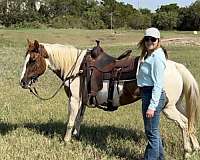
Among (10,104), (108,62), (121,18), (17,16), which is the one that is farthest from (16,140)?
→ (121,18)

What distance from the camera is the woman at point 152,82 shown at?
5289 millimetres

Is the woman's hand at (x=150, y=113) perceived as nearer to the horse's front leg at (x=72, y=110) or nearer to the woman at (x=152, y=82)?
the woman at (x=152, y=82)

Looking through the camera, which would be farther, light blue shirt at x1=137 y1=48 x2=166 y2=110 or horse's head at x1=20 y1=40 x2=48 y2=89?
horse's head at x1=20 y1=40 x2=48 y2=89

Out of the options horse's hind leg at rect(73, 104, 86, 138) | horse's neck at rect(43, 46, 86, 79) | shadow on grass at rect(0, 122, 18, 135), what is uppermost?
horse's neck at rect(43, 46, 86, 79)

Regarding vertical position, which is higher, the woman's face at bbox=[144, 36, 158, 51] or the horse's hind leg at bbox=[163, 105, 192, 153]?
the woman's face at bbox=[144, 36, 158, 51]

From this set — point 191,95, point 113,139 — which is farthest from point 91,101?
point 191,95

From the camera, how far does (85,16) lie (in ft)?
313

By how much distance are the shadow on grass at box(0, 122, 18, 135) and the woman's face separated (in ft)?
11.2

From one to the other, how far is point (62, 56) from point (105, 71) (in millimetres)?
788

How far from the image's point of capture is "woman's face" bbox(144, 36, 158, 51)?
528cm

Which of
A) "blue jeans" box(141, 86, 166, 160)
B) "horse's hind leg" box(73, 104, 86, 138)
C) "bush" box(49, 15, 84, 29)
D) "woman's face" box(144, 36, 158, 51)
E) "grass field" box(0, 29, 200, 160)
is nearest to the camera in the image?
"woman's face" box(144, 36, 158, 51)

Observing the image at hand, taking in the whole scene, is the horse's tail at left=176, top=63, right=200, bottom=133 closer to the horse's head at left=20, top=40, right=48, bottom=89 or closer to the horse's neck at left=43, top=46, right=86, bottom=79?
the horse's neck at left=43, top=46, right=86, bottom=79

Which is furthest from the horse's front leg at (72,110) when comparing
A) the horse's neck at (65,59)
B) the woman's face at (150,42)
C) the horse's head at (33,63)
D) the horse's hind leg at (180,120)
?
the woman's face at (150,42)

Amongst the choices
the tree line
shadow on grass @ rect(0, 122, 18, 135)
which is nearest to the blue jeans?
shadow on grass @ rect(0, 122, 18, 135)
